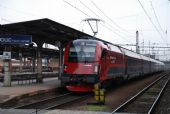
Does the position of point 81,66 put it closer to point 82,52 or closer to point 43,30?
point 82,52

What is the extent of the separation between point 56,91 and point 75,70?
276cm

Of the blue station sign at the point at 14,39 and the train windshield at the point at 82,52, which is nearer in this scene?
the train windshield at the point at 82,52

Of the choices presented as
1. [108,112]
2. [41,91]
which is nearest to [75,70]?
[41,91]

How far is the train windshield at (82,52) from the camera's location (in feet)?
66.5

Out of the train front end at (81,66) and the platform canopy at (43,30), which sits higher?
the platform canopy at (43,30)

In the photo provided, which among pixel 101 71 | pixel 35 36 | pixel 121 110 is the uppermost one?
pixel 35 36

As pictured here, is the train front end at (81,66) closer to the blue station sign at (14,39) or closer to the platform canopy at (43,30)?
the platform canopy at (43,30)

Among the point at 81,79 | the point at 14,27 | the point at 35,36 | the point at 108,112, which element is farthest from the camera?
the point at 35,36

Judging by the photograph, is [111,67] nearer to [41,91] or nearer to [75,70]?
[75,70]

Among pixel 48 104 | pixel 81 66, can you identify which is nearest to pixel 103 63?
pixel 81 66

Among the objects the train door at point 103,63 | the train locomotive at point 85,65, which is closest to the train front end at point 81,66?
the train locomotive at point 85,65

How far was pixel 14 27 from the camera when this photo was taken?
21359 mm

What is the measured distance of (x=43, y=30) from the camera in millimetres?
22844

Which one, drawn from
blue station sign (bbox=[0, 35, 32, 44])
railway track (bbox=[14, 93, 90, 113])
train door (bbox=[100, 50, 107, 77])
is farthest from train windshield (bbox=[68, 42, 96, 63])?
blue station sign (bbox=[0, 35, 32, 44])
